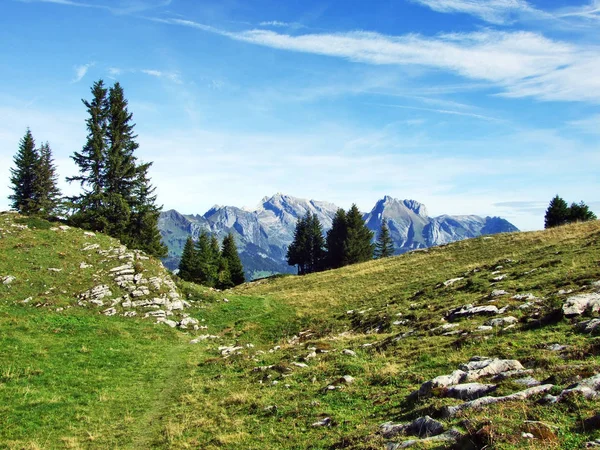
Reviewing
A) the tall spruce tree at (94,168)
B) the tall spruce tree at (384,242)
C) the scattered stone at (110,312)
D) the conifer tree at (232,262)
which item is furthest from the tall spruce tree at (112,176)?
the tall spruce tree at (384,242)

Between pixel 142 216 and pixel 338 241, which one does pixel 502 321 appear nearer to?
pixel 142 216

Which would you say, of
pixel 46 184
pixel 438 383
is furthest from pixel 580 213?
pixel 46 184

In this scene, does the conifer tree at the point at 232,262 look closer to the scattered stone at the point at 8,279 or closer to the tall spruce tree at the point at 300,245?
the tall spruce tree at the point at 300,245

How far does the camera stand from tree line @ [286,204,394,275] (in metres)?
85.2

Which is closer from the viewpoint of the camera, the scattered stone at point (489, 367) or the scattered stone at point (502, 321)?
the scattered stone at point (489, 367)

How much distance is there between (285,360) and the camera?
2066 cm

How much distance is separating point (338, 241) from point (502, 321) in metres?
70.8

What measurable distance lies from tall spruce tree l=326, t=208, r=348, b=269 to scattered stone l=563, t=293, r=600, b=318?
223ft

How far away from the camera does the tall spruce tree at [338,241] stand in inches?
3378

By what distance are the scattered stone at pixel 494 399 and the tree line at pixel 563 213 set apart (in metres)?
84.8

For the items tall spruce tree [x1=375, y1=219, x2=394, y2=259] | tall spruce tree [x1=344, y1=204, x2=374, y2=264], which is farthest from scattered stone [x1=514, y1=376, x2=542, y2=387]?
tall spruce tree [x1=375, y1=219, x2=394, y2=259]

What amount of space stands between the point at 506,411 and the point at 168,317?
2812 cm

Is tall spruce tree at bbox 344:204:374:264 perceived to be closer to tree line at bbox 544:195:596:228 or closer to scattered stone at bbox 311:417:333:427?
tree line at bbox 544:195:596:228

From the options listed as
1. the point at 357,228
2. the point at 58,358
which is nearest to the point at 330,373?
the point at 58,358
